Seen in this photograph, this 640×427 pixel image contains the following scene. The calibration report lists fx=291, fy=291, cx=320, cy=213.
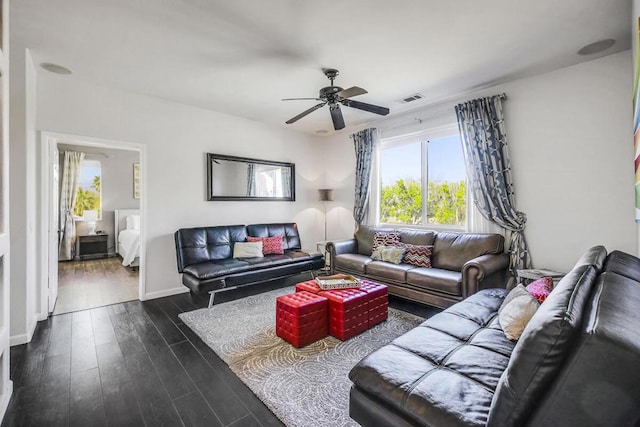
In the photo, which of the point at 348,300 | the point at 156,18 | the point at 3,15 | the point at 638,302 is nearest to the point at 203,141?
the point at 156,18

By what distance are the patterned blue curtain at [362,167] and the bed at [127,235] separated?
4.13 m

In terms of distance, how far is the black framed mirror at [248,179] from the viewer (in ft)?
14.6

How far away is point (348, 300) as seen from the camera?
262cm

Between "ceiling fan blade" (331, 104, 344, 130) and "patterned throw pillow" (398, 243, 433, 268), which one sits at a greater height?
"ceiling fan blade" (331, 104, 344, 130)

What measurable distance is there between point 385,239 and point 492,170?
64.3 inches

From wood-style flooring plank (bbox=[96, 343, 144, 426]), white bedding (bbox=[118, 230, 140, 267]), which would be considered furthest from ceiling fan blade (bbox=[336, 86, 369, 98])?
white bedding (bbox=[118, 230, 140, 267])

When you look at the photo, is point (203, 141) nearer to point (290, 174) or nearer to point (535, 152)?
point (290, 174)

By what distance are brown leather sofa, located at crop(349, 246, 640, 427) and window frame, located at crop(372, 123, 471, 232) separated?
2380 mm

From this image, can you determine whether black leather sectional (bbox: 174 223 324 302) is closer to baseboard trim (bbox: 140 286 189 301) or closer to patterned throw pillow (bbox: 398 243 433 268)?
baseboard trim (bbox: 140 286 189 301)

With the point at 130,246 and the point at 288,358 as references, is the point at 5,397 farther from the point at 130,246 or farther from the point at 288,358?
the point at 130,246

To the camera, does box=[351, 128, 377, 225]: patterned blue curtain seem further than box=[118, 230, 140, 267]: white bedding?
No

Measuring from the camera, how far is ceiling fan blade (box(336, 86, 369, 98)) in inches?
104

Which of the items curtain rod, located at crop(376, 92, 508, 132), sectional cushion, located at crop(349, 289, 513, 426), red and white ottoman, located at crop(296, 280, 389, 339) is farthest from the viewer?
curtain rod, located at crop(376, 92, 508, 132)

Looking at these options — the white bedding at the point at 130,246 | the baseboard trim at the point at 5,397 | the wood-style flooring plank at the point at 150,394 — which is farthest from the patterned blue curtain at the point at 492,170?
the white bedding at the point at 130,246
